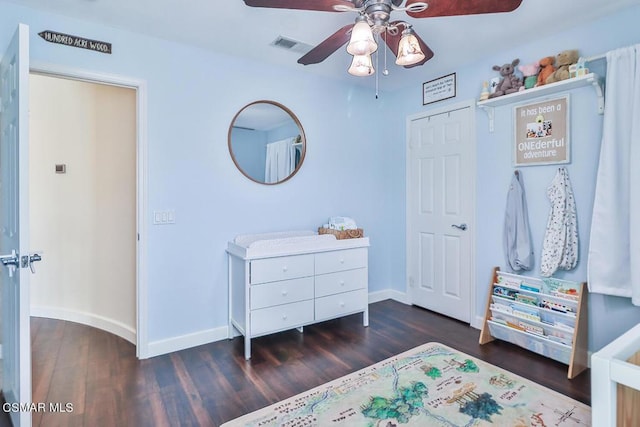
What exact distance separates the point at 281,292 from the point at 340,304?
0.60m

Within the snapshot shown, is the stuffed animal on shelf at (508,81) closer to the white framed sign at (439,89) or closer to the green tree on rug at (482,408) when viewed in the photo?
the white framed sign at (439,89)

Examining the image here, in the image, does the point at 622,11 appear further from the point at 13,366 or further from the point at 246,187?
the point at 13,366

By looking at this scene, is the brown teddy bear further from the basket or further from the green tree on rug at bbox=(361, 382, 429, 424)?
the green tree on rug at bbox=(361, 382, 429, 424)

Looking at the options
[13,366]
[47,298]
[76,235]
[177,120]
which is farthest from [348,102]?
[47,298]

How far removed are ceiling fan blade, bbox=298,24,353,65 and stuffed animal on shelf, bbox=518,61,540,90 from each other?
157 centimetres

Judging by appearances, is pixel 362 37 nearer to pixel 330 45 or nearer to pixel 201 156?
pixel 330 45

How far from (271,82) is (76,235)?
2.33 meters

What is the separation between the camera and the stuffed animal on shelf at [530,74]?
8.68 feet

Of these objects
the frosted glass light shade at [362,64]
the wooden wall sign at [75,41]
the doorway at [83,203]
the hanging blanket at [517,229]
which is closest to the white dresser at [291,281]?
the doorway at [83,203]

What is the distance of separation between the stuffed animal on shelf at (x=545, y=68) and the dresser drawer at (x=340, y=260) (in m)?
1.89

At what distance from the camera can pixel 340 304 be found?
3074 mm

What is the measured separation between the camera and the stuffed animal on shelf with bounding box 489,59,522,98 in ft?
9.02

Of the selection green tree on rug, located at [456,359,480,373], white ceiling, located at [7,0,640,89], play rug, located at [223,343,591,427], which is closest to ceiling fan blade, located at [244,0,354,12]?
white ceiling, located at [7,0,640,89]
